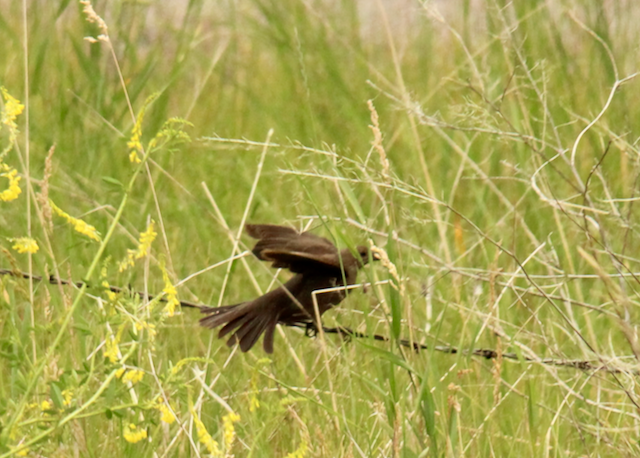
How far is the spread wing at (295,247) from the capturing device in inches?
113

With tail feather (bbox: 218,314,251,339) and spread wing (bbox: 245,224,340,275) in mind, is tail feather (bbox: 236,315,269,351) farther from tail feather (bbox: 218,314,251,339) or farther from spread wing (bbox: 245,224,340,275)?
spread wing (bbox: 245,224,340,275)

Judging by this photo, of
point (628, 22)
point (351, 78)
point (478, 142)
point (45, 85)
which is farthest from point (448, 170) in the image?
point (45, 85)

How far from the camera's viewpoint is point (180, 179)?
15.3 ft

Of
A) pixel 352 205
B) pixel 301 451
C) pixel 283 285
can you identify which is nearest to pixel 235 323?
pixel 283 285

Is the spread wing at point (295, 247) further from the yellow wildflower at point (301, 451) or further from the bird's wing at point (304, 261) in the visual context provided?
the yellow wildflower at point (301, 451)

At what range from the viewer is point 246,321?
2.99 metres

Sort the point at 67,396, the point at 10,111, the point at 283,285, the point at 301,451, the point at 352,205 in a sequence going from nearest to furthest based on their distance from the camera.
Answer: the point at 67,396, the point at 10,111, the point at 301,451, the point at 352,205, the point at 283,285

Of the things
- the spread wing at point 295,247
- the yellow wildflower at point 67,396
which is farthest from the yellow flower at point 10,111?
the spread wing at point 295,247

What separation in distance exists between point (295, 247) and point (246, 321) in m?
0.28

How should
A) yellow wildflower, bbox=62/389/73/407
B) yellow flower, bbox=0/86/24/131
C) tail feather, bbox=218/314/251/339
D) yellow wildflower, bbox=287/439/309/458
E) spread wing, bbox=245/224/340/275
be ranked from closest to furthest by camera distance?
yellow wildflower, bbox=62/389/73/407, yellow flower, bbox=0/86/24/131, yellow wildflower, bbox=287/439/309/458, spread wing, bbox=245/224/340/275, tail feather, bbox=218/314/251/339

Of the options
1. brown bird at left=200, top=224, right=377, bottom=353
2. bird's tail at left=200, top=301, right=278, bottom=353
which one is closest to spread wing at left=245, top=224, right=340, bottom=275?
brown bird at left=200, top=224, right=377, bottom=353

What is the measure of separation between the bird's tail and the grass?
8 cm

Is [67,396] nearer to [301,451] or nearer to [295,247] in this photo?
[301,451]

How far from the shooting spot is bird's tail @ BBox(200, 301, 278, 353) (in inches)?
115
